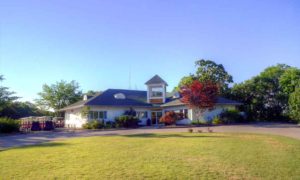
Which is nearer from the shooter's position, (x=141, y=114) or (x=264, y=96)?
(x=141, y=114)

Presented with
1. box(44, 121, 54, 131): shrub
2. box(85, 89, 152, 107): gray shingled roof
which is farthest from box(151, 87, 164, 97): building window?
box(44, 121, 54, 131): shrub

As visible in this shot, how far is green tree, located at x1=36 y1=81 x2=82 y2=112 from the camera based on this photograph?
180 ft

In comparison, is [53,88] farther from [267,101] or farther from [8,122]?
[267,101]

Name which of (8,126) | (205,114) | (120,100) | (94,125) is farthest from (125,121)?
(8,126)

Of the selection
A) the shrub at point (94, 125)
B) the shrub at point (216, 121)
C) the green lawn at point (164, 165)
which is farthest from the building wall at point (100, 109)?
the green lawn at point (164, 165)

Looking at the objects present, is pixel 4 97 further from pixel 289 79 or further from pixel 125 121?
pixel 289 79

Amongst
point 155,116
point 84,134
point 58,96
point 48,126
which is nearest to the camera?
point 84,134

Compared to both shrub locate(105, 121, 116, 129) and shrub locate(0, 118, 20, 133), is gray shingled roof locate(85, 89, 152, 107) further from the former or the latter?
shrub locate(0, 118, 20, 133)

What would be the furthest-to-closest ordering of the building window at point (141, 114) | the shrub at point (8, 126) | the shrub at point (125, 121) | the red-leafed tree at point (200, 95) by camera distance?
the building window at point (141, 114) → the shrub at point (125, 121) → the red-leafed tree at point (200, 95) → the shrub at point (8, 126)

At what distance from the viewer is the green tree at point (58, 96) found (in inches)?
2159

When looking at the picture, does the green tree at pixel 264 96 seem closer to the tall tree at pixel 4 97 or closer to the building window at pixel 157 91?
the building window at pixel 157 91

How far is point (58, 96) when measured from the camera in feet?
180

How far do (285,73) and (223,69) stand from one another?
987 cm

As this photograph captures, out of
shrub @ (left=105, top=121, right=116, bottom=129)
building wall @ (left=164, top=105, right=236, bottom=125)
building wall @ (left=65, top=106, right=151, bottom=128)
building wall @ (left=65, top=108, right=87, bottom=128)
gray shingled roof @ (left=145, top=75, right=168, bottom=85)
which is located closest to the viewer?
shrub @ (left=105, top=121, right=116, bottom=129)
